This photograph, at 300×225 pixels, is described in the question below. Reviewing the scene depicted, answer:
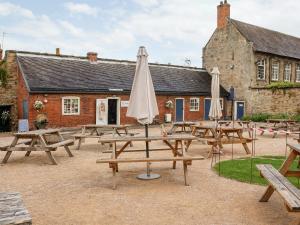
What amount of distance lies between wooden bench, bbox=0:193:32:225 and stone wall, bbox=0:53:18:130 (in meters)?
19.7

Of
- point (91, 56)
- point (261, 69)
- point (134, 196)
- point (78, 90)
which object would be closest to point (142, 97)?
point (134, 196)

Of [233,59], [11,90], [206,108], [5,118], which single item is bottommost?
[5,118]

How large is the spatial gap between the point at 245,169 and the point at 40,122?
1371cm

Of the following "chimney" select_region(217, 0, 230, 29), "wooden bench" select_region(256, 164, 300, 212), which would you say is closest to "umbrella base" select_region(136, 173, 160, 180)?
"wooden bench" select_region(256, 164, 300, 212)

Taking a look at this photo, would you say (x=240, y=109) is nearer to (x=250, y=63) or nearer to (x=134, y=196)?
(x=250, y=63)

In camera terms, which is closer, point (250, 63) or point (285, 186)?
point (285, 186)

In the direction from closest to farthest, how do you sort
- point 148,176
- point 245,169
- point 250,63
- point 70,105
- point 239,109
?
point 148,176 → point 245,169 → point 70,105 → point 250,63 → point 239,109

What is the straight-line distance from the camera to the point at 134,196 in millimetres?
6578

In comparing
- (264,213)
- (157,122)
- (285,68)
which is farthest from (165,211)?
(285,68)

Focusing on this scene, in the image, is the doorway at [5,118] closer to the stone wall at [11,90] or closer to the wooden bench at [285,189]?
the stone wall at [11,90]

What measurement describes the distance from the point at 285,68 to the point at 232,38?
7.14 m

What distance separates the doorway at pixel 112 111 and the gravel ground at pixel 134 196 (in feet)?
45.9

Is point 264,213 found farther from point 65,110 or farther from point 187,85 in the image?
point 187,85

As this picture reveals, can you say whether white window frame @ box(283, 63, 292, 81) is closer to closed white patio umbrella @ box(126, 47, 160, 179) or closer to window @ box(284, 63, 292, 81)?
window @ box(284, 63, 292, 81)
